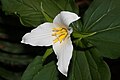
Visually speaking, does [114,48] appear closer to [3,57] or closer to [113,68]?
[113,68]

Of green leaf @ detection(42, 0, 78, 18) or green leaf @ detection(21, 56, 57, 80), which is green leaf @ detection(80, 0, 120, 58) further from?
green leaf @ detection(21, 56, 57, 80)

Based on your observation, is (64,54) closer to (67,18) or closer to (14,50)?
(67,18)

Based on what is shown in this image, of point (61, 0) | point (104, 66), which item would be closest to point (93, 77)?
point (104, 66)

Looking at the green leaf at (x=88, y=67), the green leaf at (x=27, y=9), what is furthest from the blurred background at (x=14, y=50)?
the green leaf at (x=88, y=67)

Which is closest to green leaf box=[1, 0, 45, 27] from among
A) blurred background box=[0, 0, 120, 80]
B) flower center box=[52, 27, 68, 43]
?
flower center box=[52, 27, 68, 43]

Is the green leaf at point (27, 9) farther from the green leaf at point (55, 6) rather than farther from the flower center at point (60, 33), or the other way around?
the flower center at point (60, 33)

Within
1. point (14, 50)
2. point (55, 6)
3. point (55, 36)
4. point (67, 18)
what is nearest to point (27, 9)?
point (55, 6)

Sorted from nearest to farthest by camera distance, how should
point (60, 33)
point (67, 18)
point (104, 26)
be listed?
point (67, 18), point (60, 33), point (104, 26)
